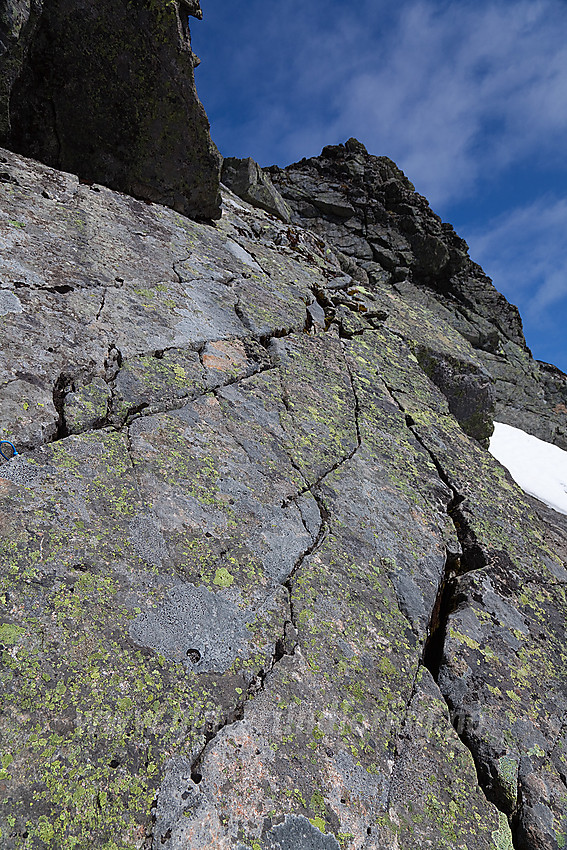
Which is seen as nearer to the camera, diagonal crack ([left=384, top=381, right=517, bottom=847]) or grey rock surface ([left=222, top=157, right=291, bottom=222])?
diagonal crack ([left=384, top=381, right=517, bottom=847])

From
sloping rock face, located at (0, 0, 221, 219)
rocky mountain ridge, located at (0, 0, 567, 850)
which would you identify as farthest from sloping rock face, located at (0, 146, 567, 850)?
sloping rock face, located at (0, 0, 221, 219)

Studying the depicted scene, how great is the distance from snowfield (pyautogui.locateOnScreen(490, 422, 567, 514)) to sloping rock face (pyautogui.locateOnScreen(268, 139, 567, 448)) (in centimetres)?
685

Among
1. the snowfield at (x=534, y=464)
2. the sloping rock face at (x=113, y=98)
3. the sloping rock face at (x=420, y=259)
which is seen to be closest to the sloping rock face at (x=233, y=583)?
the sloping rock face at (x=113, y=98)

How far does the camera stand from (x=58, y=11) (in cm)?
774

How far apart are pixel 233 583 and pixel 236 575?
0.34ft

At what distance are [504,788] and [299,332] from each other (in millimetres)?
6923

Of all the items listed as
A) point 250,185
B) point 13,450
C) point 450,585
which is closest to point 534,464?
point 250,185

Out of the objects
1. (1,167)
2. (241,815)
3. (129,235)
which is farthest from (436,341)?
(241,815)

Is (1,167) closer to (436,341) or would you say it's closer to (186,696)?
(186,696)

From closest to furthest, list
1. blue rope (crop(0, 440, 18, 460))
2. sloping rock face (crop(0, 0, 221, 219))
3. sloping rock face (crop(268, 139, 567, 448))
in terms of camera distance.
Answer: blue rope (crop(0, 440, 18, 460))
sloping rock face (crop(0, 0, 221, 219))
sloping rock face (crop(268, 139, 567, 448))

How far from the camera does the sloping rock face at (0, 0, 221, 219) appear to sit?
25.9 ft

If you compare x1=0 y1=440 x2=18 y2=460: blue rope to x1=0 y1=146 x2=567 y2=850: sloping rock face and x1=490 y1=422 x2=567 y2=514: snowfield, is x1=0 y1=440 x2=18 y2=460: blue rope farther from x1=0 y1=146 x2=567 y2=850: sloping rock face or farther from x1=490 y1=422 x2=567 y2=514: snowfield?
x1=490 y1=422 x2=567 y2=514: snowfield

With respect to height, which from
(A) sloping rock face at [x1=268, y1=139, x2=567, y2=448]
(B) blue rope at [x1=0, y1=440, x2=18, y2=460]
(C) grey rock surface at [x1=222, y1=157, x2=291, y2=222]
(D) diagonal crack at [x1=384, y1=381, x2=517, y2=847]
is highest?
(A) sloping rock face at [x1=268, y1=139, x2=567, y2=448]

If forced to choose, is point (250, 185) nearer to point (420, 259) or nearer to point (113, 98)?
point (113, 98)
